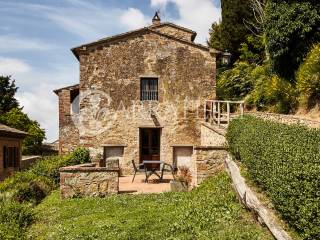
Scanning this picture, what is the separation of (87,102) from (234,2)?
1635cm

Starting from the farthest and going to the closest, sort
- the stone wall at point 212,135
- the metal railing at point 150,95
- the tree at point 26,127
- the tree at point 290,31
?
the tree at point 26,127 < the metal railing at point 150,95 < the tree at point 290,31 < the stone wall at point 212,135

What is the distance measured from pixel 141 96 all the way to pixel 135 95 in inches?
13.0

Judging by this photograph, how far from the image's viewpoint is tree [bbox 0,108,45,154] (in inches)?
1566

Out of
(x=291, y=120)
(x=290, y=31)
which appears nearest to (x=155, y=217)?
(x=291, y=120)

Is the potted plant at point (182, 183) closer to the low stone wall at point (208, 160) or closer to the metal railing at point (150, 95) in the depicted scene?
the low stone wall at point (208, 160)

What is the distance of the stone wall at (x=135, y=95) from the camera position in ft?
70.7

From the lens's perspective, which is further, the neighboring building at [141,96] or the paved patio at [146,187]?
the neighboring building at [141,96]

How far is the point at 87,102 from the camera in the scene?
21.7 meters

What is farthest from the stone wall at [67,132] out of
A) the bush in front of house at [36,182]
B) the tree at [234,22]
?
the tree at [234,22]

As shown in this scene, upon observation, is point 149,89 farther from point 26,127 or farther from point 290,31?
point 26,127

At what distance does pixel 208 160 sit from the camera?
13.4m

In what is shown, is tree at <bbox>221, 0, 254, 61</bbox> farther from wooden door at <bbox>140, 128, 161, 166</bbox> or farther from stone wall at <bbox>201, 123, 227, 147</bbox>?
wooden door at <bbox>140, 128, 161, 166</bbox>

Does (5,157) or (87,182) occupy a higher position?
(87,182)

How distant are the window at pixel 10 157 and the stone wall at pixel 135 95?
4788 mm
